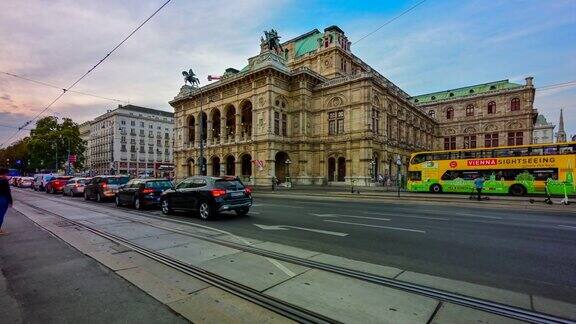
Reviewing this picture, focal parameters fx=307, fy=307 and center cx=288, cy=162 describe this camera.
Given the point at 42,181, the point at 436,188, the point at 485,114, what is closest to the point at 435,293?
the point at 436,188

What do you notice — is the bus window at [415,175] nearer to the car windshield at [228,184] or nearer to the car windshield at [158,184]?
the car windshield at [228,184]

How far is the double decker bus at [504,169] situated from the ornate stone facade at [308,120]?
38.9 feet

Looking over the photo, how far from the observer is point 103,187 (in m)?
19.3

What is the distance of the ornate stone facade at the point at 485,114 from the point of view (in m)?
66.2

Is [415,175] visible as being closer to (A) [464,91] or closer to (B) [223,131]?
(B) [223,131]

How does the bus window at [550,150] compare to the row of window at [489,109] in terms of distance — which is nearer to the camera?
the bus window at [550,150]

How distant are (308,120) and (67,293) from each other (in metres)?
44.1

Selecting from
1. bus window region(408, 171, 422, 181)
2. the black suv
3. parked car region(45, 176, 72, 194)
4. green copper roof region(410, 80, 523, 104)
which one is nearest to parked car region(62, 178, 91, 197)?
parked car region(45, 176, 72, 194)

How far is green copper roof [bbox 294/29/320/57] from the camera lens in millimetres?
56219

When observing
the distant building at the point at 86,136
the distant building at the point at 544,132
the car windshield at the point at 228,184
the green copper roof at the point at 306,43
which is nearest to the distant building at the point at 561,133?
the distant building at the point at 544,132

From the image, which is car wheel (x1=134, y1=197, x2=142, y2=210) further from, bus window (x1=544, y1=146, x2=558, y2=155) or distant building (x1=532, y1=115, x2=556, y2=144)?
distant building (x1=532, y1=115, x2=556, y2=144)

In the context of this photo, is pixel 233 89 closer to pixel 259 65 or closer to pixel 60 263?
pixel 259 65

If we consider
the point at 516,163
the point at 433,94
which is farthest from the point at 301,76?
the point at 433,94

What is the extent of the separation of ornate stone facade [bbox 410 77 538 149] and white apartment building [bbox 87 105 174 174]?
8034 cm
